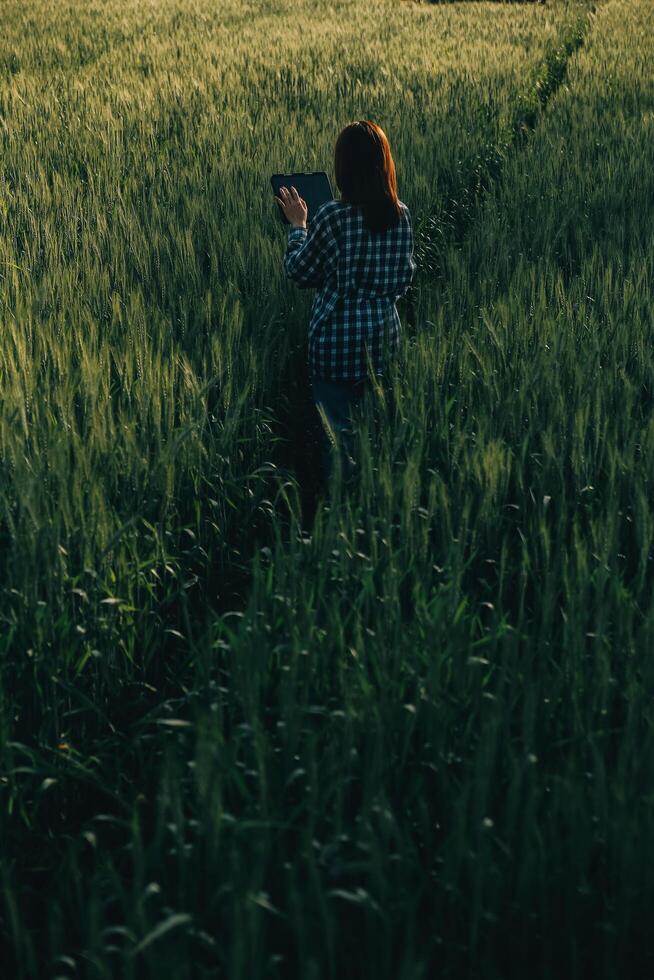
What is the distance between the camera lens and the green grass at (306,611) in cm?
119

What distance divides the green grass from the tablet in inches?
16.0

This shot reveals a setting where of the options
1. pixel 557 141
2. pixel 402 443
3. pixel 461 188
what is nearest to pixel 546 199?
pixel 461 188

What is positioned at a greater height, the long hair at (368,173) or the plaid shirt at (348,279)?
the long hair at (368,173)

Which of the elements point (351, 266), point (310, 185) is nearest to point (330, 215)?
point (351, 266)

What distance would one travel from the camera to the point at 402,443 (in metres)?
2.42

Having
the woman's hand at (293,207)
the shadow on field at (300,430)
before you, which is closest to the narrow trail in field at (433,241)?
the shadow on field at (300,430)

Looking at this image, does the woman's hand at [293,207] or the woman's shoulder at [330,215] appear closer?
the woman's shoulder at [330,215]

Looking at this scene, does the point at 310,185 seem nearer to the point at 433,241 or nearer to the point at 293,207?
the point at 293,207

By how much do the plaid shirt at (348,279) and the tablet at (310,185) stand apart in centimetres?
25

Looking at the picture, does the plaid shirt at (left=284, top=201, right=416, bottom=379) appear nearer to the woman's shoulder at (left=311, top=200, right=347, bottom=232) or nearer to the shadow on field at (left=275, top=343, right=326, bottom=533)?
the woman's shoulder at (left=311, top=200, right=347, bottom=232)

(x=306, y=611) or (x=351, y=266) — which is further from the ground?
(x=351, y=266)

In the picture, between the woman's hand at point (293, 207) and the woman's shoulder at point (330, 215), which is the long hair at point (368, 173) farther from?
the woman's hand at point (293, 207)

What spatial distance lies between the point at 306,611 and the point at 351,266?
1635 millimetres

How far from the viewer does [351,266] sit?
2.96 m
